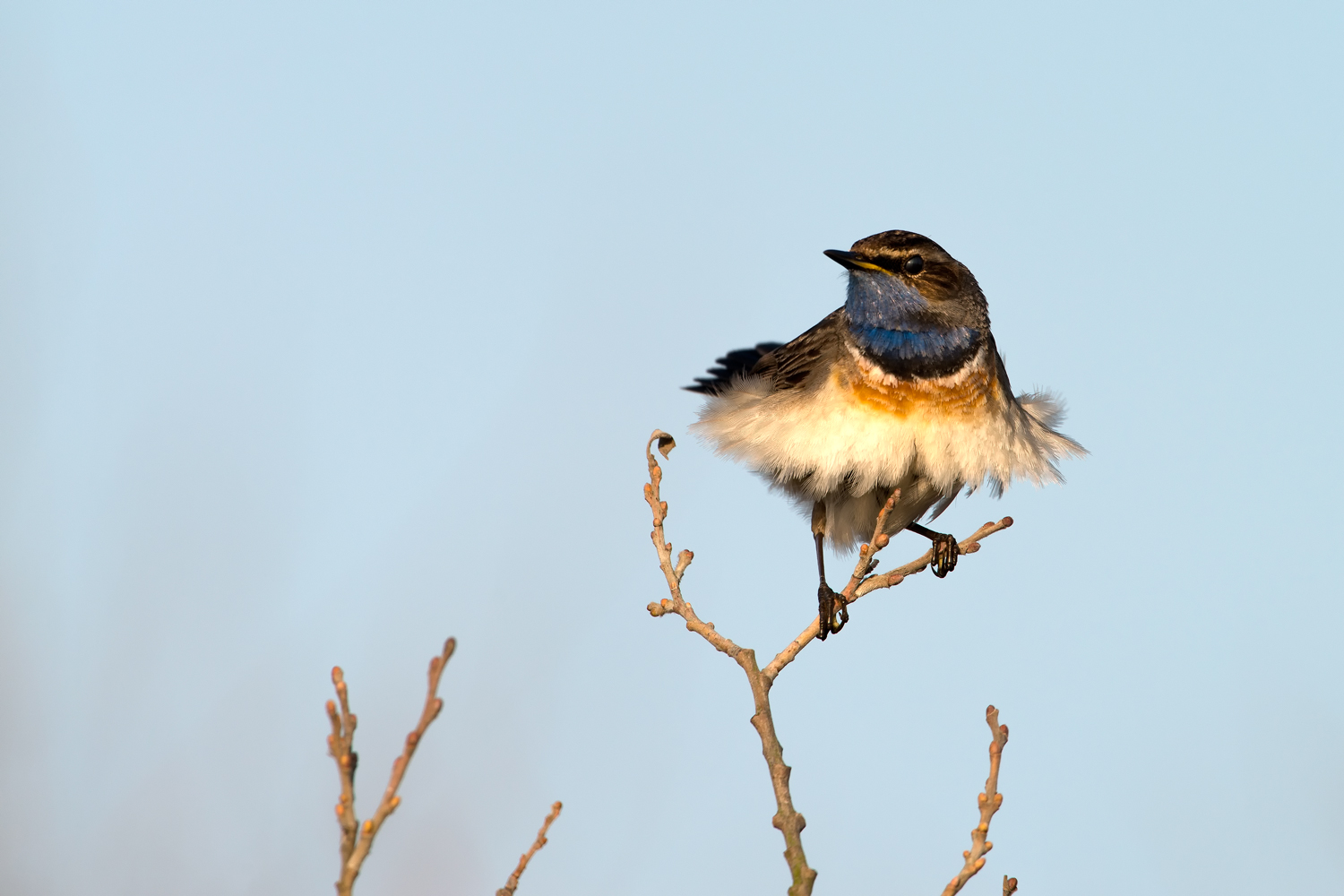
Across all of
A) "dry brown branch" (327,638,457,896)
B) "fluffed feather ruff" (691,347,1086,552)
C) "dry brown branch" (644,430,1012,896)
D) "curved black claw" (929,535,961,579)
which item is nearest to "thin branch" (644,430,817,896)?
"dry brown branch" (644,430,1012,896)

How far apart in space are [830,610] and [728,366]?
7.98 feet

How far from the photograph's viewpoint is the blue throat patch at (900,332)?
688cm

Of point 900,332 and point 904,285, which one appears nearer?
point 900,332

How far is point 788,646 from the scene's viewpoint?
13.7ft

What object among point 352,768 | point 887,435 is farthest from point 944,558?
point 352,768

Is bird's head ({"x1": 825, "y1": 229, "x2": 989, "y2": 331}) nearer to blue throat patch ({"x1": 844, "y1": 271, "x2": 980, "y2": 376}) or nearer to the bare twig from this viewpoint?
blue throat patch ({"x1": 844, "y1": 271, "x2": 980, "y2": 376})

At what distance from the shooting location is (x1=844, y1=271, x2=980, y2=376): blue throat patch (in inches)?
271

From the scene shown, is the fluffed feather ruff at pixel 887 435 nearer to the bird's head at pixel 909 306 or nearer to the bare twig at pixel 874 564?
the bird's head at pixel 909 306

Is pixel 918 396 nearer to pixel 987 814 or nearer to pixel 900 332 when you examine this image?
pixel 900 332

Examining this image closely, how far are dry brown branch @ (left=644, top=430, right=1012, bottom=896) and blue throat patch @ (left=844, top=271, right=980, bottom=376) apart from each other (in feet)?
4.98

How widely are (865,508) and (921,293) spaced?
4.37 ft

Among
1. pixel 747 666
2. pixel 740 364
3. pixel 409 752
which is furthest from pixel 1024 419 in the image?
pixel 409 752

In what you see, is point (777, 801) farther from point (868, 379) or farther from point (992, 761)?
point (868, 379)

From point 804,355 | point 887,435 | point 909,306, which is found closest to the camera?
point 887,435
